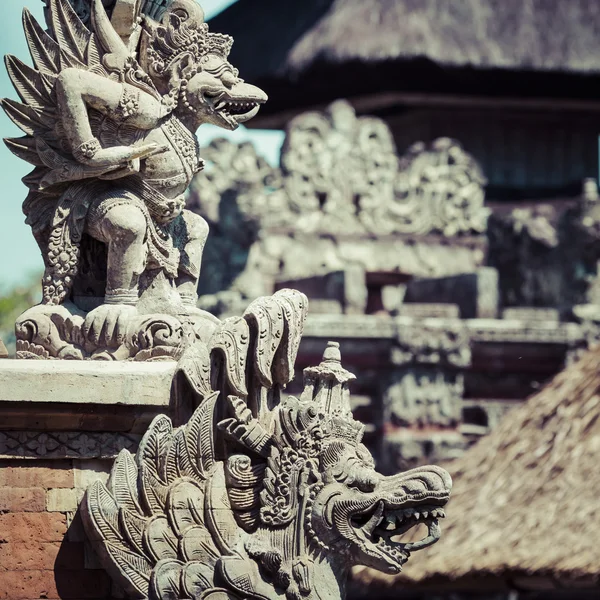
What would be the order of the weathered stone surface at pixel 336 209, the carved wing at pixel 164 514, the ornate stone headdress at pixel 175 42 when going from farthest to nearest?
1. the weathered stone surface at pixel 336 209
2. the ornate stone headdress at pixel 175 42
3. the carved wing at pixel 164 514

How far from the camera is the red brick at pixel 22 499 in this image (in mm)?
9180

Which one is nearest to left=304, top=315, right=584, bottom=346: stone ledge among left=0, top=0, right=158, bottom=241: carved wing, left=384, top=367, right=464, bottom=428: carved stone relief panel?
left=384, top=367, right=464, bottom=428: carved stone relief panel

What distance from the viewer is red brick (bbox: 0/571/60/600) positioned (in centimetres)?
915

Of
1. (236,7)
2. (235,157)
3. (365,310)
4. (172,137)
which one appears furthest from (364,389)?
(172,137)

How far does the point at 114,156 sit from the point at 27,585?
193 cm

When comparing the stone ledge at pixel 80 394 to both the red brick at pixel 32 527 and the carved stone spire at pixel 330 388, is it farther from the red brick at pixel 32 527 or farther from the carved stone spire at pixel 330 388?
the carved stone spire at pixel 330 388

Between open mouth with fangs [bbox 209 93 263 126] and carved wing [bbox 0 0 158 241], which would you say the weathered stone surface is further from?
carved wing [bbox 0 0 158 241]

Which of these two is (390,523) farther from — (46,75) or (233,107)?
(46,75)

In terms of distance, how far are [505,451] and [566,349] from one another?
13.2 feet

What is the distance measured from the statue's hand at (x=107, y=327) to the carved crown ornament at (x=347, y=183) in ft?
48.4

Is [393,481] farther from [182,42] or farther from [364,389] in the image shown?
[364,389]

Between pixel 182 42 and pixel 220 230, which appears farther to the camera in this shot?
pixel 220 230

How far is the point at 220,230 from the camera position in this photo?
2431 cm

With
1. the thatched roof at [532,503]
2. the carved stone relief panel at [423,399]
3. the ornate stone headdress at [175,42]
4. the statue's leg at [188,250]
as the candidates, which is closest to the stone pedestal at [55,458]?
the statue's leg at [188,250]
